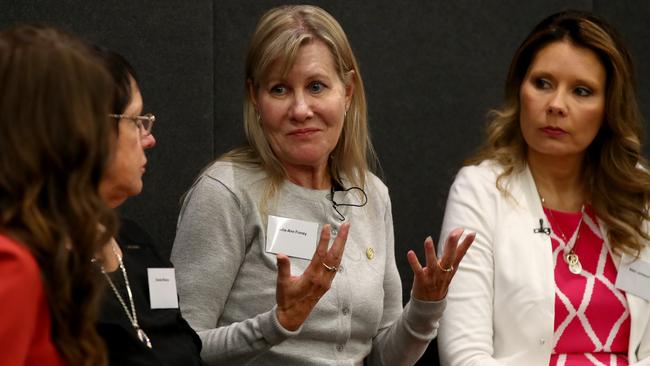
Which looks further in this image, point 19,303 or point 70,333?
point 70,333

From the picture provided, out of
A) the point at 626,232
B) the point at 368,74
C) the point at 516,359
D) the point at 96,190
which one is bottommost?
the point at 516,359

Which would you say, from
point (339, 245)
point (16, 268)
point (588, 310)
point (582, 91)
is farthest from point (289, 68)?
point (16, 268)

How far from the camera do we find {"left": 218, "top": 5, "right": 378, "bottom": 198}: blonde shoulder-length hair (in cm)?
241

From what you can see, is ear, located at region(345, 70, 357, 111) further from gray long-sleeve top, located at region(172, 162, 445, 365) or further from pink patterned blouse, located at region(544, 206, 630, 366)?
pink patterned blouse, located at region(544, 206, 630, 366)

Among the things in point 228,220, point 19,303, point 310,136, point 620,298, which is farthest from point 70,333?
point 620,298

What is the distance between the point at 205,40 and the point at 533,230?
1.10 metres

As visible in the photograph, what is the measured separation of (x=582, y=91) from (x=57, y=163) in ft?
5.87

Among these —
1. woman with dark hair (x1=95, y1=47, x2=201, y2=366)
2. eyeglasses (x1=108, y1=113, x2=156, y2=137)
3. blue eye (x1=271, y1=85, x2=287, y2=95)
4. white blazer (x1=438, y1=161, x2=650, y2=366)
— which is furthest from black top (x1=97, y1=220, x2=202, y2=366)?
white blazer (x1=438, y1=161, x2=650, y2=366)

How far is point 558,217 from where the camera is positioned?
2.76 meters

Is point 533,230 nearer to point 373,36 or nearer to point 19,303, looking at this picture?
point 373,36

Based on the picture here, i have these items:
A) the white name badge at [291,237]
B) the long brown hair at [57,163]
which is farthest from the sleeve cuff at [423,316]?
the long brown hair at [57,163]

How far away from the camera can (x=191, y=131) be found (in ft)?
9.57

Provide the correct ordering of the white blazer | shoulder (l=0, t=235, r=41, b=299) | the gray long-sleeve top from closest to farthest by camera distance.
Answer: shoulder (l=0, t=235, r=41, b=299) → the gray long-sleeve top → the white blazer

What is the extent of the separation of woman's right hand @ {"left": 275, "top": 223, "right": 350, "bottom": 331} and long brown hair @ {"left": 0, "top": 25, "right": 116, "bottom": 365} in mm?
674
